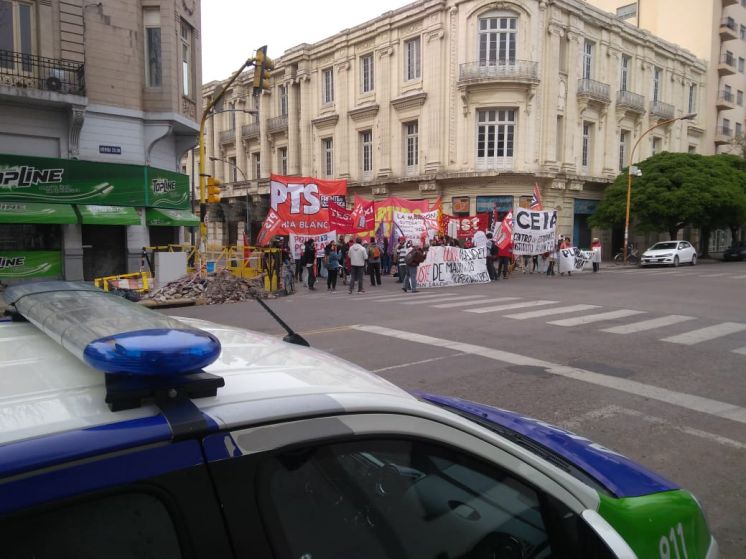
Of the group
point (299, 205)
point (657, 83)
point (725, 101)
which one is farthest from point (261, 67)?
point (725, 101)

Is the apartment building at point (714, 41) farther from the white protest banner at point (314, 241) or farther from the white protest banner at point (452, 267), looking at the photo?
the white protest banner at point (314, 241)

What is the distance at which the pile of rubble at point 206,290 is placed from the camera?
48.5ft

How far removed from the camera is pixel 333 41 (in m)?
37.7

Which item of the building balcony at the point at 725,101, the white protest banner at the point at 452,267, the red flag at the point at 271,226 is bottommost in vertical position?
the white protest banner at the point at 452,267

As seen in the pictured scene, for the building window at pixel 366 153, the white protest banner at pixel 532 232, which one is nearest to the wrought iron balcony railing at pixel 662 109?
the building window at pixel 366 153

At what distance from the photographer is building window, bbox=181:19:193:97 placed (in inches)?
824

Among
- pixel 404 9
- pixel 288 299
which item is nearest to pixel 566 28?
pixel 404 9

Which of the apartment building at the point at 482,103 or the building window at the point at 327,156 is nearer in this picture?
the apartment building at the point at 482,103

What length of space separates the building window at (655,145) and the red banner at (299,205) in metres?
32.7

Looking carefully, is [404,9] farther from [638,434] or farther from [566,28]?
[638,434]

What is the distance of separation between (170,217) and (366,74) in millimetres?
20977

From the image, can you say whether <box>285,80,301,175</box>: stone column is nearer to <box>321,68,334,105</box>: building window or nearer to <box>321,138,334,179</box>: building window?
<box>321,138,334,179</box>: building window

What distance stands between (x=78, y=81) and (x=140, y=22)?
10.7 ft

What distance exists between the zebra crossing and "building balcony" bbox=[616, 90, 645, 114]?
2856 cm
